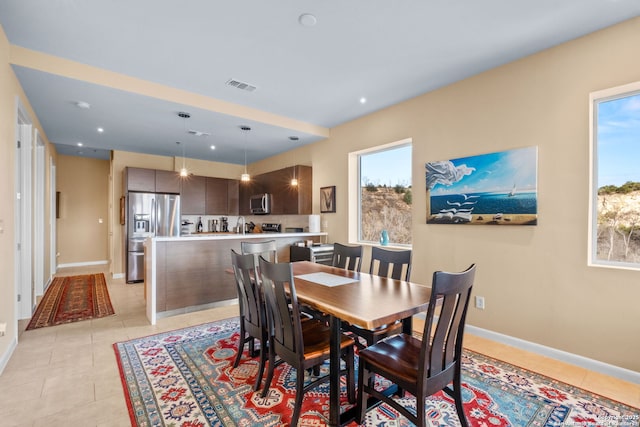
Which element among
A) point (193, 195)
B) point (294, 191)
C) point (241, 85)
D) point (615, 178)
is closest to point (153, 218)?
point (193, 195)

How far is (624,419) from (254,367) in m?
2.53

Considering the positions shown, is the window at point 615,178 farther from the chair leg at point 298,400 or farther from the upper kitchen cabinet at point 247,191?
the upper kitchen cabinet at point 247,191

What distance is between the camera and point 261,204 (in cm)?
641

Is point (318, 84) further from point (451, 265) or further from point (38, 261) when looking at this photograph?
point (38, 261)

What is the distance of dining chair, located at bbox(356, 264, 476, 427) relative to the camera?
4.93ft

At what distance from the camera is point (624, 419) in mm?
1879

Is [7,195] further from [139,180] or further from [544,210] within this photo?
[544,210]

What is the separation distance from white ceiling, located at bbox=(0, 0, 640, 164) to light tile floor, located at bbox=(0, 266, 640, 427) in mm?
2648

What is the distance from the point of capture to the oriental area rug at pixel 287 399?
1.88 meters

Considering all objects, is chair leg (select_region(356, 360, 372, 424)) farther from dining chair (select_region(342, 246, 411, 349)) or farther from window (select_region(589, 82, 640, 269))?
window (select_region(589, 82, 640, 269))

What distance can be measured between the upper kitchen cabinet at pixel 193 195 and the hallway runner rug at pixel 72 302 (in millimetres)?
2086

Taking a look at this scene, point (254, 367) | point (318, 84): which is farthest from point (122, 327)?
point (318, 84)

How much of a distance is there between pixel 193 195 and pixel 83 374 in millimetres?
4716


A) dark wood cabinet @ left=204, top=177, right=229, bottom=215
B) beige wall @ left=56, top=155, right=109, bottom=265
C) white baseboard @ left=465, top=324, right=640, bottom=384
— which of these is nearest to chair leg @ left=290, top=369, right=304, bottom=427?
white baseboard @ left=465, top=324, right=640, bottom=384
